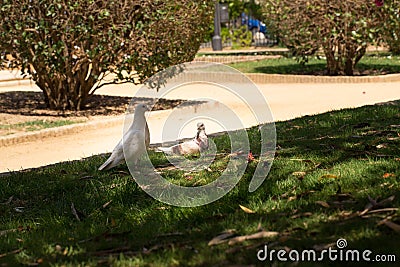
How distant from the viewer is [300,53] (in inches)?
703

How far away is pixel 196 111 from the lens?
13.3 m

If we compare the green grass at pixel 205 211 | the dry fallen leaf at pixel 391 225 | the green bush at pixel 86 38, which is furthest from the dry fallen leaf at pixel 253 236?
the green bush at pixel 86 38

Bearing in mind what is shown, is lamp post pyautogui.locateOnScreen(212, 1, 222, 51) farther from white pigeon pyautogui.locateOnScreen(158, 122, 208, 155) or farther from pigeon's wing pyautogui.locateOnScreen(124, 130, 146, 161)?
pigeon's wing pyautogui.locateOnScreen(124, 130, 146, 161)

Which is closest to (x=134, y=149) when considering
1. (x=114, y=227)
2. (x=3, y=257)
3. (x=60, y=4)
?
(x=114, y=227)

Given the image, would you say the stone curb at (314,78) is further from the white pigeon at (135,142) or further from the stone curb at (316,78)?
the white pigeon at (135,142)

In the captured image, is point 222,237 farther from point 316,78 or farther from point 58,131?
point 316,78

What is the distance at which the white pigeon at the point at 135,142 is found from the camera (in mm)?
5867

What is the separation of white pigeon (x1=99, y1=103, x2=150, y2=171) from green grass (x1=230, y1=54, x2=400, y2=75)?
1213 cm

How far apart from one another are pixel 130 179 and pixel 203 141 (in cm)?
132

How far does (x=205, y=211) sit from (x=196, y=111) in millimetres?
8792

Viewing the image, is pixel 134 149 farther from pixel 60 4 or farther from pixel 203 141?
pixel 60 4

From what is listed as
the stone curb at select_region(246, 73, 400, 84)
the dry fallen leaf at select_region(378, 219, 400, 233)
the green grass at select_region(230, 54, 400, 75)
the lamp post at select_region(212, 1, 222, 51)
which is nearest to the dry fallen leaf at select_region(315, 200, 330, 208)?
the dry fallen leaf at select_region(378, 219, 400, 233)

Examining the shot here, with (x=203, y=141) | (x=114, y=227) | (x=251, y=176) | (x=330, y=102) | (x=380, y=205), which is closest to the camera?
(x=380, y=205)

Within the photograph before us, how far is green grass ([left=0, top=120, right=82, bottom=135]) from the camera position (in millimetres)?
11477
